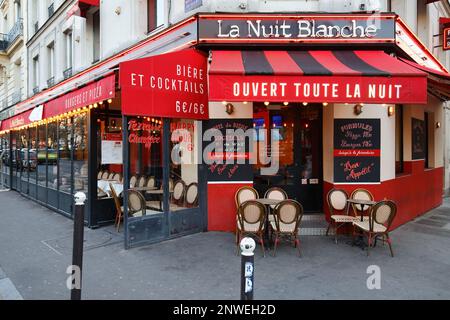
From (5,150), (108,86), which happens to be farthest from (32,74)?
(108,86)

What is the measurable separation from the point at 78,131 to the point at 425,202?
9788 millimetres

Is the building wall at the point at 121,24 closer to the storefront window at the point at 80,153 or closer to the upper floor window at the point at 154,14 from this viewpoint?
the upper floor window at the point at 154,14

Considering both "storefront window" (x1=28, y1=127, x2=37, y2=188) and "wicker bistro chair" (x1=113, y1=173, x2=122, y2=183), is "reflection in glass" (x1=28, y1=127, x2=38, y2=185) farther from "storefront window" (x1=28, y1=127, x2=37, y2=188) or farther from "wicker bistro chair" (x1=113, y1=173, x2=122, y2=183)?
"wicker bistro chair" (x1=113, y1=173, x2=122, y2=183)

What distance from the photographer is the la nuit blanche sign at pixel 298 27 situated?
7082 mm

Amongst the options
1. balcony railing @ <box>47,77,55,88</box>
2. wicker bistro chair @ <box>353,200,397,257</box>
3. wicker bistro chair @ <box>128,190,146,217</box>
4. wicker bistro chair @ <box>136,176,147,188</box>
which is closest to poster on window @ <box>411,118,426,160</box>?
wicker bistro chair @ <box>353,200,397,257</box>

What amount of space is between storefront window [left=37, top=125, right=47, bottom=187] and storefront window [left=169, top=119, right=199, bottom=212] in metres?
6.17

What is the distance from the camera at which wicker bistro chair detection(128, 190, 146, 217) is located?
6879mm

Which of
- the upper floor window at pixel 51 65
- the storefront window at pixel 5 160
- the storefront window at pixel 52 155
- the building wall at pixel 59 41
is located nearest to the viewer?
the storefront window at pixel 52 155

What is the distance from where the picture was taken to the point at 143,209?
22.7ft

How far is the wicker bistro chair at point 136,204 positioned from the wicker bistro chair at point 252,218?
6.46 ft

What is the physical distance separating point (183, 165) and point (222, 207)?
4.02ft

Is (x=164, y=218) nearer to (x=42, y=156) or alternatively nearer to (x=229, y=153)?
(x=229, y=153)

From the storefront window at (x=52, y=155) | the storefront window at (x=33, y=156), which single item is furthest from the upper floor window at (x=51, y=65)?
the storefront window at (x=52, y=155)
